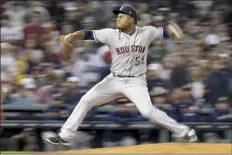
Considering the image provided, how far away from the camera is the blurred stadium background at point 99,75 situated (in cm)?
1019

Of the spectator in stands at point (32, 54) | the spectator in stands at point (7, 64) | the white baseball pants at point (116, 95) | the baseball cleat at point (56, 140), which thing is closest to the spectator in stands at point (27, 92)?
the spectator in stands at point (7, 64)

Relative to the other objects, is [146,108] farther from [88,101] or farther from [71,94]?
[71,94]

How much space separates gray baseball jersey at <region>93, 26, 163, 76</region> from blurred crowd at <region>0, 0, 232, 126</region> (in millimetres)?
2019

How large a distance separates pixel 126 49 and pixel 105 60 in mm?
3365

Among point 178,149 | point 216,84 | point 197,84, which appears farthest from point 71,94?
point 178,149

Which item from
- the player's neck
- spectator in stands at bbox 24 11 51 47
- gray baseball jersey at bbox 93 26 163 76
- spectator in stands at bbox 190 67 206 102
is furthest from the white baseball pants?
spectator in stands at bbox 24 11 51 47

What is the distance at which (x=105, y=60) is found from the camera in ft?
37.9

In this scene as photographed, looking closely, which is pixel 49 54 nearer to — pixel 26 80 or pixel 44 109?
pixel 26 80

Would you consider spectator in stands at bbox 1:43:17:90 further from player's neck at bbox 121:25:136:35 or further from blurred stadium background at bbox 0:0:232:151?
player's neck at bbox 121:25:136:35

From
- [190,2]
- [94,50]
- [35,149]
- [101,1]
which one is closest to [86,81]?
[94,50]

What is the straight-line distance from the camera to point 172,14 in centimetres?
1342

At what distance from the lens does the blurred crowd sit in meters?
10.4

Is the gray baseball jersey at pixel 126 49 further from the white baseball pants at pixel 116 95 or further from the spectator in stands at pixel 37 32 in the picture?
the spectator in stands at pixel 37 32

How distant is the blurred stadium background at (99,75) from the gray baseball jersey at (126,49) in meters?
2.02
